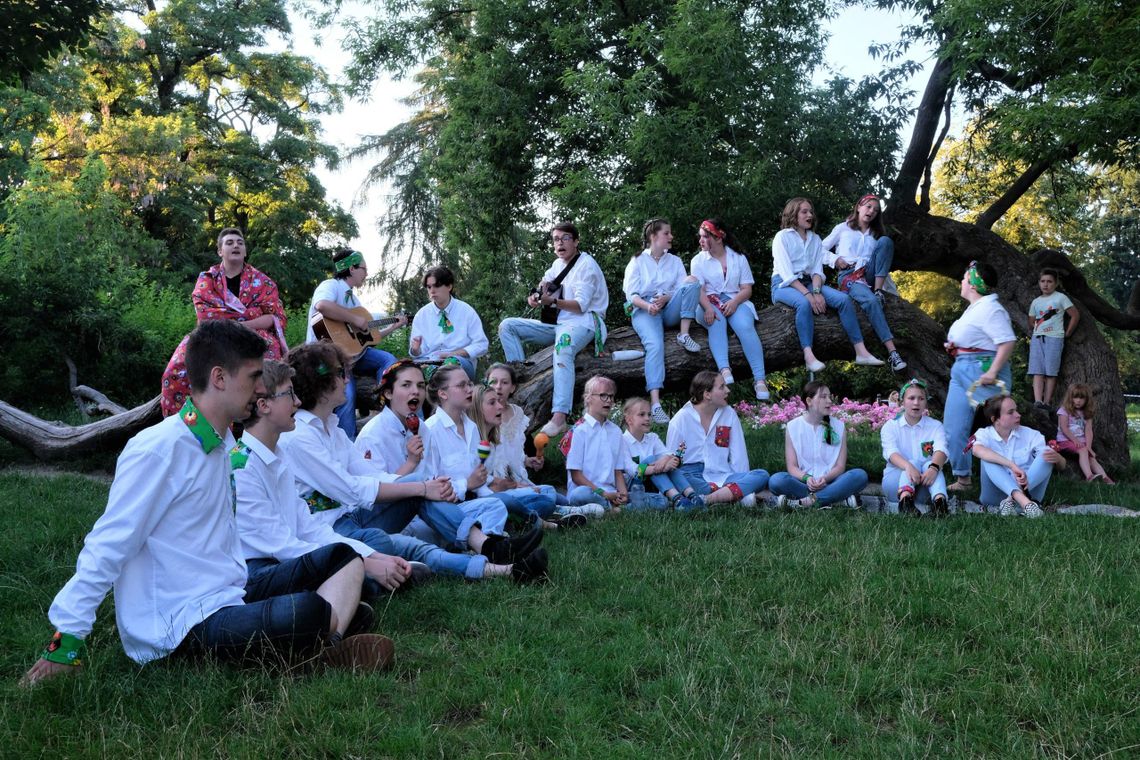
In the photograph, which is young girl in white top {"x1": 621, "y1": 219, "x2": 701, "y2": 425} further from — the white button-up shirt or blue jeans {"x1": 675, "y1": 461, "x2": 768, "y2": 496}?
blue jeans {"x1": 675, "y1": 461, "x2": 768, "y2": 496}

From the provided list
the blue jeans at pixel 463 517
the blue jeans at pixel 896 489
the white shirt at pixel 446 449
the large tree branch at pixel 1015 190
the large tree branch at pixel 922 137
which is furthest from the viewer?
the large tree branch at pixel 922 137

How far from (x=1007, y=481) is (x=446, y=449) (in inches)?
186

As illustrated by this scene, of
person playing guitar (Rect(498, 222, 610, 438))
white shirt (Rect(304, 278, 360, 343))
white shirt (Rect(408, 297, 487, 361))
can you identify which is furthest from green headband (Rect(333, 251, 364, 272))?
person playing guitar (Rect(498, 222, 610, 438))

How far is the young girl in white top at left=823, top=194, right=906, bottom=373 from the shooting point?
34.6 ft

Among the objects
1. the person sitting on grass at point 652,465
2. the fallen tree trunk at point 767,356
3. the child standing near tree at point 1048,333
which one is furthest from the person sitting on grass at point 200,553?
the child standing near tree at point 1048,333

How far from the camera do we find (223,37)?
28484 mm

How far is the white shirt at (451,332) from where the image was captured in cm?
927

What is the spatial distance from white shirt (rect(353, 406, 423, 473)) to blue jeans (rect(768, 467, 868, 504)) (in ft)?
10.5

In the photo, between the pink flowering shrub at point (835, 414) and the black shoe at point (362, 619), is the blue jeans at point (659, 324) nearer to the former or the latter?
the pink flowering shrub at point (835, 414)

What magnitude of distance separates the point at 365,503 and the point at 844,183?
10471 millimetres

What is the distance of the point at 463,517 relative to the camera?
19.5 feet

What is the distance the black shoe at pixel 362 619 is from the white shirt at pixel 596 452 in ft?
12.1

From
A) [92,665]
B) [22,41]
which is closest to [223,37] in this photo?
[22,41]

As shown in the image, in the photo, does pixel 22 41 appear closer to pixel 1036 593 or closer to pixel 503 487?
pixel 503 487
